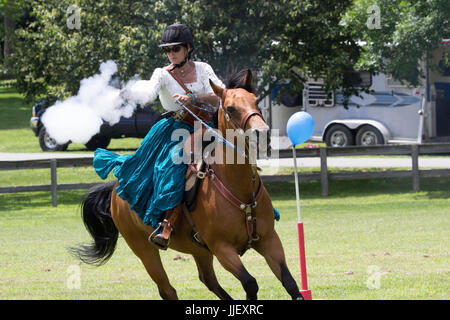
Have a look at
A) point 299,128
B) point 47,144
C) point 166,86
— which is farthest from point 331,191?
point 166,86

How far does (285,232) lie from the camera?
1476 cm

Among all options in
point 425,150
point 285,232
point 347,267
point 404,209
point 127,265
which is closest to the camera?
point 347,267

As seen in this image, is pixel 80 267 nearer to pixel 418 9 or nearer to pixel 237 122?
pixel 237 122

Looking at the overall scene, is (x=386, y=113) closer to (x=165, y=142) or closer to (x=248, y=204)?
(x=165, y=142)

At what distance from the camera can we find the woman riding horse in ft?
23.6

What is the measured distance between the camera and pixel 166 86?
7.38m

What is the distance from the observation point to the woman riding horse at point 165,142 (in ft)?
23.6

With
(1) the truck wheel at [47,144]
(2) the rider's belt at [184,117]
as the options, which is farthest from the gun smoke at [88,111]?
(1) the truck wheel at [47,144]

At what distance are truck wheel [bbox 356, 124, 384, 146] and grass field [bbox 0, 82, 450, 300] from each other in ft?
11.0

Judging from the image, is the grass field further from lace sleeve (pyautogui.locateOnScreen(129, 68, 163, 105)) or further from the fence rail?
Answer: lace sleeve (pyautogui.locateOnScreen(129, 68, 163, 105))

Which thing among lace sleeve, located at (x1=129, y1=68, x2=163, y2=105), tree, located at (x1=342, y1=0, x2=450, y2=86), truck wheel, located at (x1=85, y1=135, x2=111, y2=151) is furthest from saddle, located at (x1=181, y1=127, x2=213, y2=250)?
truck wheel, located at (x1=85, y1=135, x2=111, y2=151)

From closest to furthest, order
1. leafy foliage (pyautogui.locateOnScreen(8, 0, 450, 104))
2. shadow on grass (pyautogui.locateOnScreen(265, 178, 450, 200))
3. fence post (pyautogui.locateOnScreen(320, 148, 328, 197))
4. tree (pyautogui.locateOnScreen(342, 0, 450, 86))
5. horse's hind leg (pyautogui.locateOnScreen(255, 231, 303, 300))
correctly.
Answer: horse's hind leg (pyautogui.locateOnScreen(255, 231, 303, 300)), tree (pyautogui.locateOnScreen(342, 0, 450, 86)), leafy foliage (pyautogui.locateOnScreen(8, 0, 450, 104)), fence post (pyautogui.locateOnScreen(320, 148, 328, 197)), shadow on grass (pyautogui.locateOnScreen(265, 178, 450, 200))

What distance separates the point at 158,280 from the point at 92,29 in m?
13.1

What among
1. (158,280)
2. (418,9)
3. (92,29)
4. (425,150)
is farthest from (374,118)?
(158,280)
